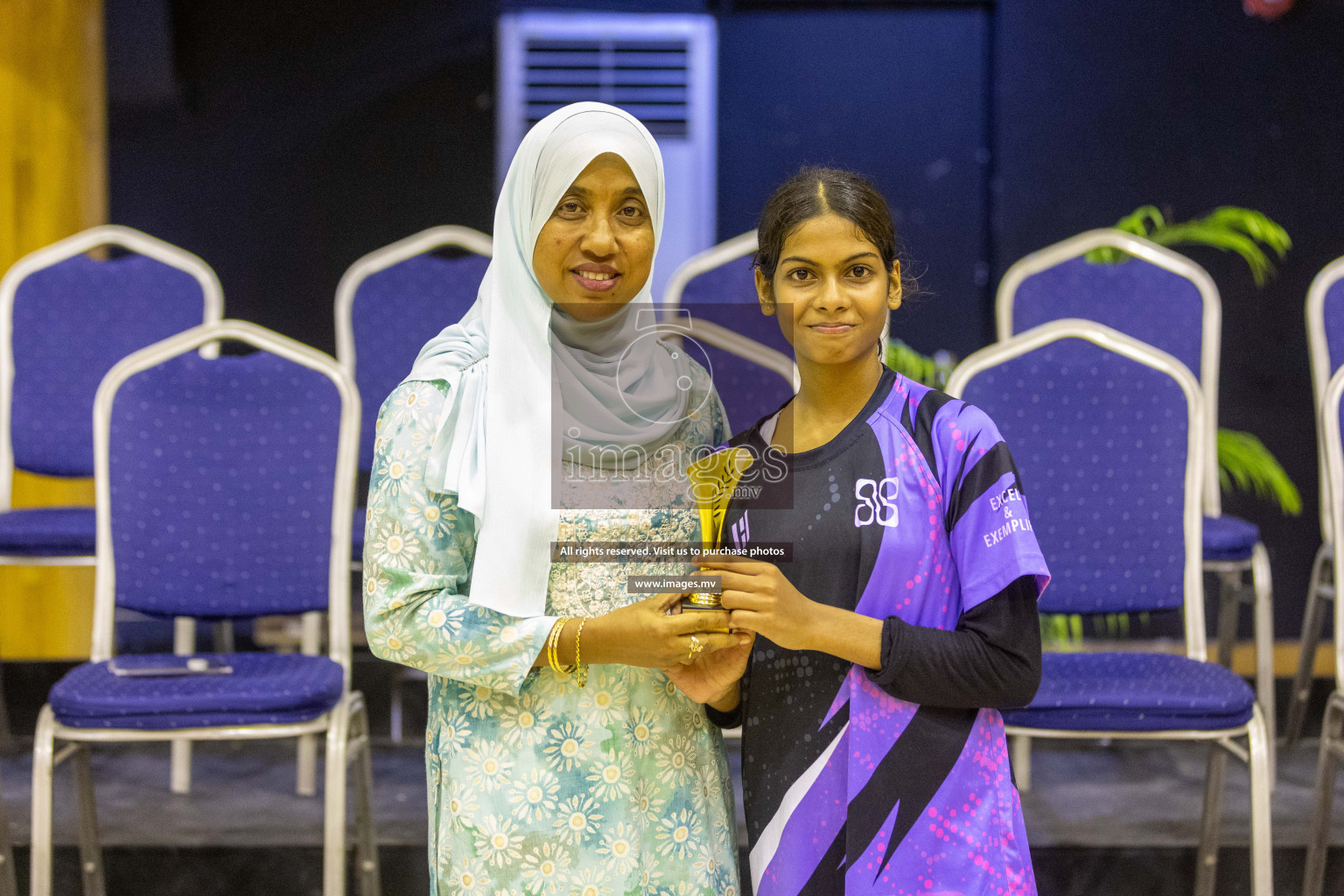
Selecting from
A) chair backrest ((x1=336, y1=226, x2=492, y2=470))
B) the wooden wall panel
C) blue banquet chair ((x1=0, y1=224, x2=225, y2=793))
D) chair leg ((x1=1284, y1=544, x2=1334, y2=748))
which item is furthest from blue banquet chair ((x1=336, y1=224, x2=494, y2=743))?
chair leg ((x1=1284, y1=544, x2=1334, y2=748))

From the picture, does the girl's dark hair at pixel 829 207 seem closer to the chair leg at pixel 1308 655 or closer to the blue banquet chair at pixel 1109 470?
the blue banquet chair at pixel 1109 470

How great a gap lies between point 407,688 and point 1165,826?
1.53 metres

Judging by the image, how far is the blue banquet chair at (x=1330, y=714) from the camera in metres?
1.67

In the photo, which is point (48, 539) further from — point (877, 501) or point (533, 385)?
point (877, 501)

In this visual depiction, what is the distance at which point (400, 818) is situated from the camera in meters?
2.02

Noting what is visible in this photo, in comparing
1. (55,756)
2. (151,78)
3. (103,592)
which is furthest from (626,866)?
(151,78)

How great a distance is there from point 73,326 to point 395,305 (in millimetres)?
718

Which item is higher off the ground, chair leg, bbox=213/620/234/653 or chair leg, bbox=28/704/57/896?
chair leg, bbox=213/620/234/653

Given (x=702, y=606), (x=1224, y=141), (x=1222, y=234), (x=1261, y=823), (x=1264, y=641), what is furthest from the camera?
(x=1224, y=141)

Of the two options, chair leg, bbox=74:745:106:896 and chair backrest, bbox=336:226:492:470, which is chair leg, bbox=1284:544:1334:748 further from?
chair leg, bbox=74:745:106:896

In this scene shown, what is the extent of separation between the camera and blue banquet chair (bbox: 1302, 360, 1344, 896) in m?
1.67

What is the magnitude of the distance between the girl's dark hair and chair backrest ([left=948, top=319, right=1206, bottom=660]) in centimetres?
82

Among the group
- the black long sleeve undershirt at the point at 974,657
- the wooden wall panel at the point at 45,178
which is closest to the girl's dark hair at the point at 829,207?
the black long sleeve undershirt at the point at 974,657

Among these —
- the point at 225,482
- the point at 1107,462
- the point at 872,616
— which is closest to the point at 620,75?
the point at 225,482
